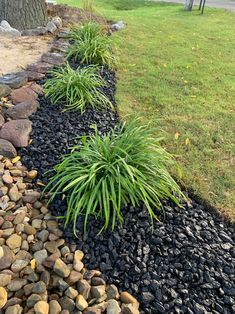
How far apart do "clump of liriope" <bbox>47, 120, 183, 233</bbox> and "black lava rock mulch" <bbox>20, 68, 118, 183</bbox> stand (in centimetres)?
28

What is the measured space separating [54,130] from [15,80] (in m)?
1.05

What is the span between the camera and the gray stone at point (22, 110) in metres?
3.07

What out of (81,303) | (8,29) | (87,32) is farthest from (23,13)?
(81,303)

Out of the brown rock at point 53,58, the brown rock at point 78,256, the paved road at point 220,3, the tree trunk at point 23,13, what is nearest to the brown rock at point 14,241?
the brown rock at point 78,256

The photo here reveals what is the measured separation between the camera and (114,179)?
214cm

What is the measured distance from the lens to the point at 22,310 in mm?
1663

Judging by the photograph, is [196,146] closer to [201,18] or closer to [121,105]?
[121,105]

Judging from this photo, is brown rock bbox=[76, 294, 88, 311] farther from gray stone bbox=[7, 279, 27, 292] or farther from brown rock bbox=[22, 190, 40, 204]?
brown rock bbox=[22, 190, 40, 204]

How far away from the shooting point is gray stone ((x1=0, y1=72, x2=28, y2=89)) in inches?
141

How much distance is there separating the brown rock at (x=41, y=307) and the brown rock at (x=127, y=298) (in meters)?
0.40

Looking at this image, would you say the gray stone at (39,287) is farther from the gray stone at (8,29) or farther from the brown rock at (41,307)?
the gray stone at (8,29)

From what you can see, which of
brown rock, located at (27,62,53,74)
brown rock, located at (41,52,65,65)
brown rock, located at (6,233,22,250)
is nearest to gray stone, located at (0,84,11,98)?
brown rock, located at (27,62,53,74)

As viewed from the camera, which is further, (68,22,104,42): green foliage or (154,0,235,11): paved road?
(154,0,235,11): paved road

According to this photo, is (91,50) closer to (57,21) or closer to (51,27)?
(51,27)
